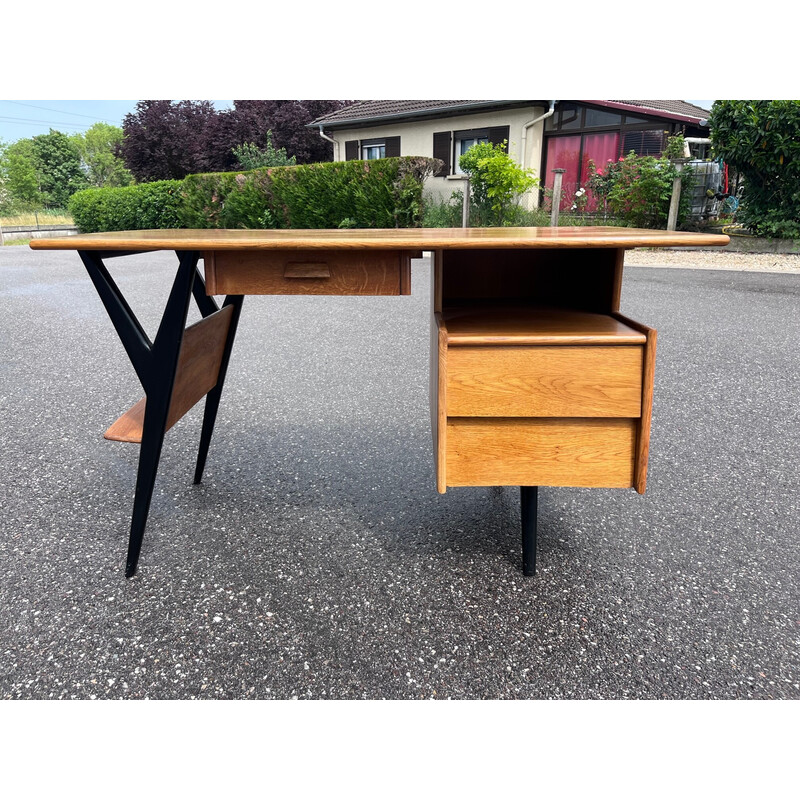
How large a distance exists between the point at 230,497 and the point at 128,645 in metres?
0.87

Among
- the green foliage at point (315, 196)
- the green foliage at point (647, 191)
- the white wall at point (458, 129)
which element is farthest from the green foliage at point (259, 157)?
the green foliage at point (647, 191)

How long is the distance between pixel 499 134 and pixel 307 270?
578 inches

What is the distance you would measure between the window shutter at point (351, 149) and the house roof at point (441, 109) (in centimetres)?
47

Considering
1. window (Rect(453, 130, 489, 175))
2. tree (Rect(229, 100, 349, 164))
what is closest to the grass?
tree (Rect(229, 100, 349, 164))

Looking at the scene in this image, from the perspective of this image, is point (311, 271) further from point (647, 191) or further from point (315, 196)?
point (315, 196)

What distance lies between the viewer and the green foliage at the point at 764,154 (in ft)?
28.1

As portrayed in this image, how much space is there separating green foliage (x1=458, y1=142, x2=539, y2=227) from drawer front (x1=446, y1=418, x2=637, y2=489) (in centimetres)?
1107

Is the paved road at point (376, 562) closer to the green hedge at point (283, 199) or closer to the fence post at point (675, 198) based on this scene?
the fence post at point (675, 198)

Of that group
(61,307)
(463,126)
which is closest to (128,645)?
(61,307)

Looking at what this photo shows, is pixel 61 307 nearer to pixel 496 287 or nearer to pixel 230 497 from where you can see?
pixel 230 497

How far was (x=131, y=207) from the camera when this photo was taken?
52.6 feet

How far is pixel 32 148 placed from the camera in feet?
135

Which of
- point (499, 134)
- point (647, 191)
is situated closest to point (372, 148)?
point (499, 134)

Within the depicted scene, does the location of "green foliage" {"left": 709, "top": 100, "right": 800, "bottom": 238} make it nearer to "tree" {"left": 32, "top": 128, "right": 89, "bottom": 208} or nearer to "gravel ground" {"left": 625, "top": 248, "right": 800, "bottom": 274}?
"gravel ground" {"left": 625, "top": 248, "right": 800, "bottom": 274}
